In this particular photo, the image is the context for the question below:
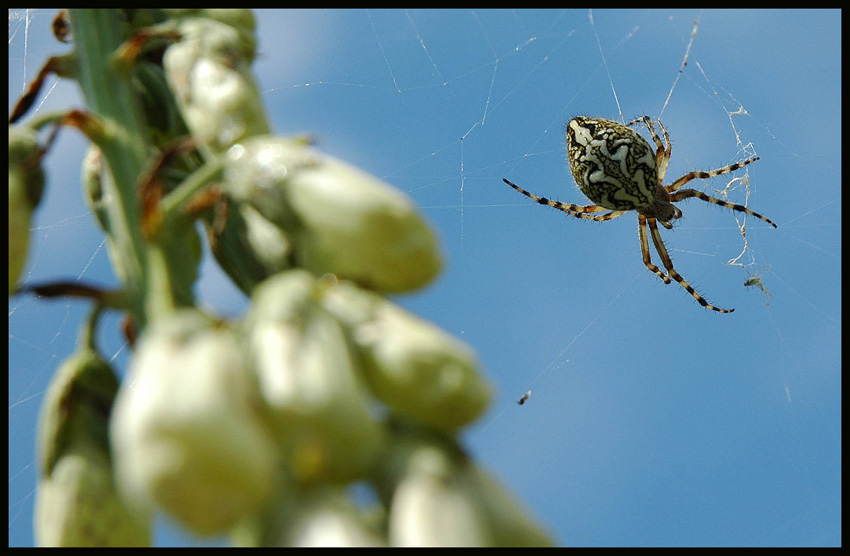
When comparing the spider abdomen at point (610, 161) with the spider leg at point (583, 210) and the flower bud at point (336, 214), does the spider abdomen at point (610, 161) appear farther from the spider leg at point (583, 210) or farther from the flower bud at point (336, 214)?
the flower bud at point (336, 214)

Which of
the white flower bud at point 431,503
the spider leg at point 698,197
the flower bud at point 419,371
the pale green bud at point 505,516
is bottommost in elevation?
the spider leg at point 698,197

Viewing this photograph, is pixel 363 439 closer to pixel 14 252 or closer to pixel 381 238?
pixel 381 238

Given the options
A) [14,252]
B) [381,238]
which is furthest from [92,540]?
[381,238]

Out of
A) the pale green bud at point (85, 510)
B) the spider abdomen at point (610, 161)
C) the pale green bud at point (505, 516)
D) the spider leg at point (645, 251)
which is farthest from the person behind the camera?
the spider leg at point (645, 251)

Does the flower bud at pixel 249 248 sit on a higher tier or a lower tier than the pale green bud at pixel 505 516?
higher

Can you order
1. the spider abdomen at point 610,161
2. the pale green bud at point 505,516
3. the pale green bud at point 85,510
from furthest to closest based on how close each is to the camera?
the spider abdomen at point 610,161, the pale green bud at point 85,510, the pale green bud at point 505,516

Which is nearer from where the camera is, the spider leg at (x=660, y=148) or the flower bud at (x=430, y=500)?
the flower bud at (x=430, y=500)

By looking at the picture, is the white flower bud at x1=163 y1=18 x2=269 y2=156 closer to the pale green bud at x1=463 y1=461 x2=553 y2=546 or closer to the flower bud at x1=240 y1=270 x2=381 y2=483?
the flower bud at x1=240 y1=270 x2=381 y2=483

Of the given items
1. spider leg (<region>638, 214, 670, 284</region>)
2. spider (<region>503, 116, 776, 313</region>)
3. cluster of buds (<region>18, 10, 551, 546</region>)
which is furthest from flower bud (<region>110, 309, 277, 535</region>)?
spider leg (<region>638, 214, 670, 284</region>)

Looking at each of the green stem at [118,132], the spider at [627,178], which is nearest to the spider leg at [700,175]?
the spider at [627,178]

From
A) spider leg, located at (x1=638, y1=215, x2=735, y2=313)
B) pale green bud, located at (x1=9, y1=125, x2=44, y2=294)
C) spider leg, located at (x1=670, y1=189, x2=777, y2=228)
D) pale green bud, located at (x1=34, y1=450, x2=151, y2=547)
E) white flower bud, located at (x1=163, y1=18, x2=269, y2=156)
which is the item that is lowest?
spider leg, located at (x1=638, y1=215, x2=735, y2=313)
